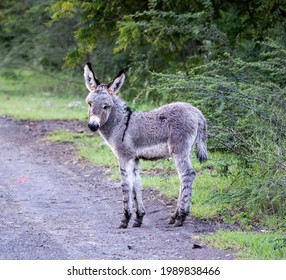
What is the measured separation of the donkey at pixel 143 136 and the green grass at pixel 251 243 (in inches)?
36.7

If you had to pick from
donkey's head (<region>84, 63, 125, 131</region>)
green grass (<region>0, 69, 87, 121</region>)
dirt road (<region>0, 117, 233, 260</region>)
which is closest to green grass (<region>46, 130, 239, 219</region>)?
dirt road (<region>0, 117, 233, 260</region>)

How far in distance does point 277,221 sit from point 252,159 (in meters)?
0.95

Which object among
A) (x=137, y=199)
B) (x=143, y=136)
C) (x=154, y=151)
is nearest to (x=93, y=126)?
(x=143, y=136)

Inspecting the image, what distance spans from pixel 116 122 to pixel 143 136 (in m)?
0.44

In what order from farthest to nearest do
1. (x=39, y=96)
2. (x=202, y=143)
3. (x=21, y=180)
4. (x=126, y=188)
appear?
(x=39, y=96) < (x=21, y=180) < (x=202, y=143) < (x=126, y=188)

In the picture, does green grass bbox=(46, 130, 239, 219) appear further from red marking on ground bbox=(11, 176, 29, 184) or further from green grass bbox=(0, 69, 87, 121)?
green grass bbox=(0, 69, 87, 121)

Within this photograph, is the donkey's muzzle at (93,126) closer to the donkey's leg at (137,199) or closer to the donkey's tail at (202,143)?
the donkey's leg at (137,199)

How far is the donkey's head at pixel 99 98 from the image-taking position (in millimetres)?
9656

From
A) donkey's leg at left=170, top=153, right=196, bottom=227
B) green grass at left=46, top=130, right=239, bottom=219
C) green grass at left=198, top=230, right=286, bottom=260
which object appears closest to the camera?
green grass at left=198, top=230, right=286, bottom=260

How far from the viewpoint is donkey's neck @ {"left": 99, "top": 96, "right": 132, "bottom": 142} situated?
985 cm

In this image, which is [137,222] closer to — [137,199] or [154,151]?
[137,199]

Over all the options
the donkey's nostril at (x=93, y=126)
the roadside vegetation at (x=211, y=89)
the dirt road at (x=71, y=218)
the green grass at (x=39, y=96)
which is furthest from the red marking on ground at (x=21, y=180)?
the green grass at (x=39, y=96)

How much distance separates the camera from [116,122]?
9922mm
